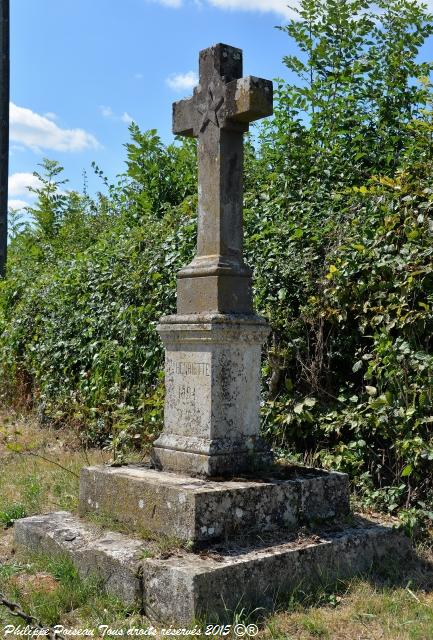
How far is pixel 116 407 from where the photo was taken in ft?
24.4

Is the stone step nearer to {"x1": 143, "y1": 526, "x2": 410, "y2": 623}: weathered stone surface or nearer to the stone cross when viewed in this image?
{"x1": 143, "y1": 526, "x2": 410, "y2": 623}: weathered stone surface

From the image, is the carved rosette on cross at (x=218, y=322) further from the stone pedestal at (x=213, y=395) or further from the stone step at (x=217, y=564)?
the stone step at (x=217, y=564)

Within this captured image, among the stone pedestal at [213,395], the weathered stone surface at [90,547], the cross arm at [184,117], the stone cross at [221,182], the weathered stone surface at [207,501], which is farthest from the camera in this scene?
the cross arm at [184,117]

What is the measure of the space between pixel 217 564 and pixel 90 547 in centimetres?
85

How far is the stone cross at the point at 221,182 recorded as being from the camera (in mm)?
4496

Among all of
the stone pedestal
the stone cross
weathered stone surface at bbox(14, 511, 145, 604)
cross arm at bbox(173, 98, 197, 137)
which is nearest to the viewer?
weathered stone surface at bbox(14, 511, 145, 604)

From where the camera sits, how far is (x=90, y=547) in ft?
13.5

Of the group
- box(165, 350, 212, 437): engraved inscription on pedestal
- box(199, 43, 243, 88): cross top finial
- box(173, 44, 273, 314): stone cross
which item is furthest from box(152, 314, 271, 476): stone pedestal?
box(199, 43, 243, 88): cross top finial

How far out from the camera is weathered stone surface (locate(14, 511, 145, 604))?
12.5ft

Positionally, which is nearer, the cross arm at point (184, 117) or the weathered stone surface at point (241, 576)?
the weathered stone surface at point (241, 576)

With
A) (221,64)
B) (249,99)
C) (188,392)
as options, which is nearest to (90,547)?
(188,392)

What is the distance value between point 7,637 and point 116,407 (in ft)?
13.2

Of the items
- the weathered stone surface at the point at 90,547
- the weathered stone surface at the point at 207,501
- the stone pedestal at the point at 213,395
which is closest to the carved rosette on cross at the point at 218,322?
the stone pedestal at the point at 213,395

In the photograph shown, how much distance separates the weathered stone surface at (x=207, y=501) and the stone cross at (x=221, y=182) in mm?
1063
